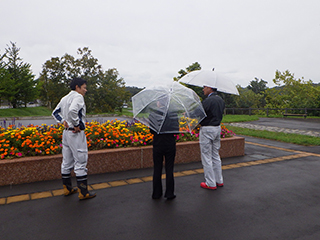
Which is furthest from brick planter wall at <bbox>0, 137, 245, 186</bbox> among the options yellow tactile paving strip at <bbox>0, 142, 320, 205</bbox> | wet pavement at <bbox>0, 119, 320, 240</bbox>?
yellow tactile paving strip at <bbox>0, 142, 320, 205</bbox>

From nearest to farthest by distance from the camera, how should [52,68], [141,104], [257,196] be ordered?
[141,104]
[257,196]
[52,68]

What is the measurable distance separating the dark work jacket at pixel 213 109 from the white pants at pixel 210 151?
104 mm

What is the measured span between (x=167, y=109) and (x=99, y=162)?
2.39 m

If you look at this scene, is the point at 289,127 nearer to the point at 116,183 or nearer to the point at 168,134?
the point at 116,183

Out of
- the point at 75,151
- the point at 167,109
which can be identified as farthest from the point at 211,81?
the point at 75,151

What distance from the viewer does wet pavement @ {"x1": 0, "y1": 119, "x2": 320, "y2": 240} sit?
2990 mm

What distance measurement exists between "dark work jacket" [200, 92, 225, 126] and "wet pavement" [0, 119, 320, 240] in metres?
1.23

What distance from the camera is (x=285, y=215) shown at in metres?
3.48

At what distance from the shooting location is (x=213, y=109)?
14.0 feet

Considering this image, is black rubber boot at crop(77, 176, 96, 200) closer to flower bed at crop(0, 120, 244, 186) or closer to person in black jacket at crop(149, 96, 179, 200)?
person in black jacket at crop(149, 96, 179, 200)

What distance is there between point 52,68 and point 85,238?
134 feet

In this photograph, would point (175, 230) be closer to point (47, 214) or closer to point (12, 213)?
point (47, 214)

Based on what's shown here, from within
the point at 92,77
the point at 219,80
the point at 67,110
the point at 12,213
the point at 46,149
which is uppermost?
the point at 92,77

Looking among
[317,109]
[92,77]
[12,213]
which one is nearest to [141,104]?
[12,213]
